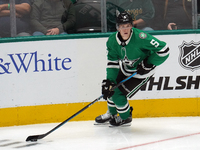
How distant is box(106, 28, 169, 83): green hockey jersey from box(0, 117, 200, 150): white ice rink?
53 centimetres

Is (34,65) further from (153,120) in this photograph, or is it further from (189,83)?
(189,83)

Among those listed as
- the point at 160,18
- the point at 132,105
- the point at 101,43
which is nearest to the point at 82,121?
the point at 132,105

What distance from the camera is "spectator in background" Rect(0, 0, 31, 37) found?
12.7 ft

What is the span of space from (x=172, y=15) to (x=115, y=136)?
161 cm

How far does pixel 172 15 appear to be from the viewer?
402 cm

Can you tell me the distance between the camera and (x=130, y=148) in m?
2.68

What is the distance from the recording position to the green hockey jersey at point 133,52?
3.18 meters

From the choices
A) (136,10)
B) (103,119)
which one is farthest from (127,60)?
(136,10)

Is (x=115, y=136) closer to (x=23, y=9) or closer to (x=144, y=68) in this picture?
(x=144, y=68)

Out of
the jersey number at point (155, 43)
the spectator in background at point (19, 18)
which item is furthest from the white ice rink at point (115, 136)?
the spectator in background at point (19, 18)

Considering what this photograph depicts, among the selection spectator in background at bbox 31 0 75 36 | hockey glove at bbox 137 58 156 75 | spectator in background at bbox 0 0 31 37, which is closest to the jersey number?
hockey glove at bbox 137 58 156 75

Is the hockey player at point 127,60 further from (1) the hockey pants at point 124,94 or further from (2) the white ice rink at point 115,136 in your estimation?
(2) the white ice rink at point 115,136

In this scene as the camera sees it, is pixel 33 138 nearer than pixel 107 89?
Yes

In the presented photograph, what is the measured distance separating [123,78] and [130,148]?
38.3 inches
